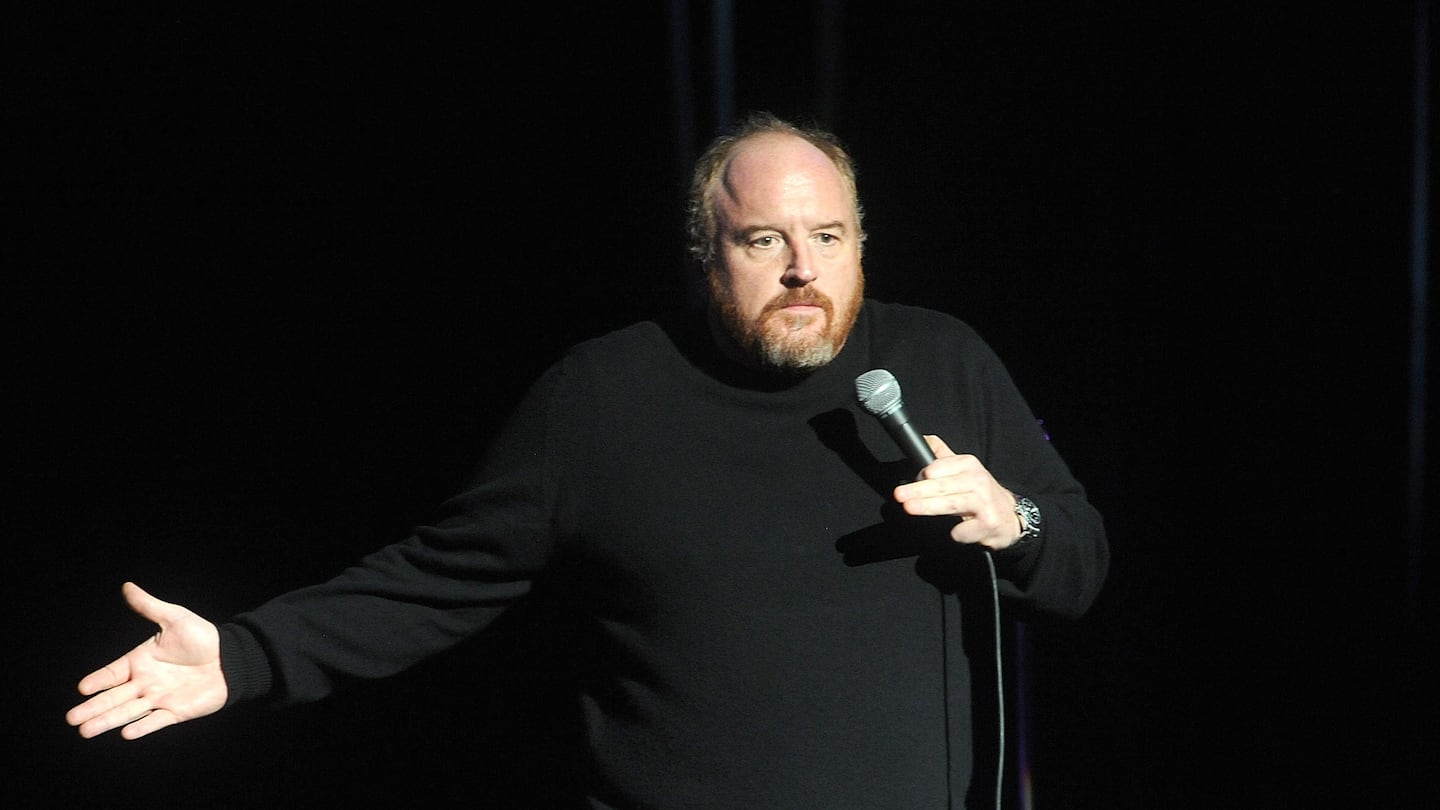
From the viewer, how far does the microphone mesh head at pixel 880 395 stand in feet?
4.36

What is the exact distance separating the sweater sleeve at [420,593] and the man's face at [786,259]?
30cm

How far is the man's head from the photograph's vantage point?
158 cm

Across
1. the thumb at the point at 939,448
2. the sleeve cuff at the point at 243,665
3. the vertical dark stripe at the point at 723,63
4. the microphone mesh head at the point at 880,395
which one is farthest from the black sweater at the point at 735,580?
the vertical dark stripe at the point at 723,63

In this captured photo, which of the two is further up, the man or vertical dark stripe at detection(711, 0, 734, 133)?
vertical dark stripe at detection(711, 0, 734, 133)

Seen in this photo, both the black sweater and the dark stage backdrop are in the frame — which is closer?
the black sweater

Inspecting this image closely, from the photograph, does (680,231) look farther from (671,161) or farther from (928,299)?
(928,299)

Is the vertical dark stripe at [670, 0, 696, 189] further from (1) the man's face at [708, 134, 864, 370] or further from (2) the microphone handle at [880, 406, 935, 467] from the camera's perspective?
(2) the microphone handle at [880, 406, 935, 467]

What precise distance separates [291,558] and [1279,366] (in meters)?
1.77

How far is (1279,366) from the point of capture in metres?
1.97

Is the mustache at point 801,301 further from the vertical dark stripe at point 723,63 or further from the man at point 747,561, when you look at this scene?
the vertical dark stripe at point 723,63

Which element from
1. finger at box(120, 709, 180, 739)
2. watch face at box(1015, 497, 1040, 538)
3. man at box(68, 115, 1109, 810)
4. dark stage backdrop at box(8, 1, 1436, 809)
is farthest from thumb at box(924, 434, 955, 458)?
finger at box(120, 709, 180, 739)

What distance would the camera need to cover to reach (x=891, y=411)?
1.33m

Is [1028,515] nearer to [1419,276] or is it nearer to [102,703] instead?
[1419,276]

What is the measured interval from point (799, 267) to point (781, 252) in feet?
0.18
